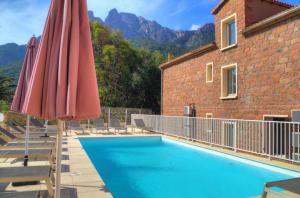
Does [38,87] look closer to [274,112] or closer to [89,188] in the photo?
[89,188]

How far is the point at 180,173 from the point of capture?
811 cm

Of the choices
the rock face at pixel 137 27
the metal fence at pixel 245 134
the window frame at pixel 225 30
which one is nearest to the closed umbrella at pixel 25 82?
the metal fence at pixel 245 134

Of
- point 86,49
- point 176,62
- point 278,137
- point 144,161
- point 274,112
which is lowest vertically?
point 144,161

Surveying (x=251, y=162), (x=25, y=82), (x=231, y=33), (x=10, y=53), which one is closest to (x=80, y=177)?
(x=25, y=82)

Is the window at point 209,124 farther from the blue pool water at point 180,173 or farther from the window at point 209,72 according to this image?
the window at point 209,72

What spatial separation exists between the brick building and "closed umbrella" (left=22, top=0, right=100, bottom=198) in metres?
7.94

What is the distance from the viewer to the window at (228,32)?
12.8 m

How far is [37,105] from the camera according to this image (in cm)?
278

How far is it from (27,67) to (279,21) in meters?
8.14

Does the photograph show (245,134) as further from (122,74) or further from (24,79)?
(122,74)

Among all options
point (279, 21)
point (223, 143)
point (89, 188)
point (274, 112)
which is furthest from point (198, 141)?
point (89, 188)

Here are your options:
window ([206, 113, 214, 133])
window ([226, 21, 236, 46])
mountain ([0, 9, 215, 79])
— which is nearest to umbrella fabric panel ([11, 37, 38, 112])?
window ([206, 113, 214, 133])

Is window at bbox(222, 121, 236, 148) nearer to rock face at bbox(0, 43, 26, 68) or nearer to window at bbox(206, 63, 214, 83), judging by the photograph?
window at bbox(206, 63, 214, 83)

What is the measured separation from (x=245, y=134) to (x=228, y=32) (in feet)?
17.8
